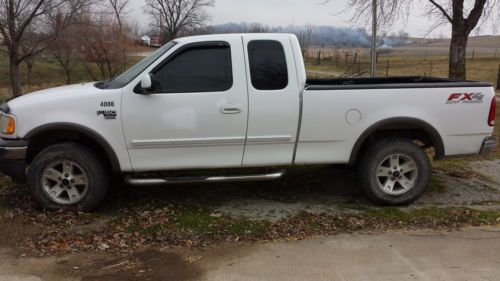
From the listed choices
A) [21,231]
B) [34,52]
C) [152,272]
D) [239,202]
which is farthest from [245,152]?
[34,52]

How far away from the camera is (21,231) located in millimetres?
4984

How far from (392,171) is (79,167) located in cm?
337

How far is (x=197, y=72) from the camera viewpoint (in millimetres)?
5398

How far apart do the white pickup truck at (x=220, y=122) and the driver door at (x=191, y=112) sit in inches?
0.4

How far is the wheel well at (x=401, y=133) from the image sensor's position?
18.2 feet

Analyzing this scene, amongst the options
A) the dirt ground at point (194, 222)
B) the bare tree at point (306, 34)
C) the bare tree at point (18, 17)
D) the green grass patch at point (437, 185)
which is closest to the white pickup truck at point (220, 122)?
the dirt ground at point (194, 222)

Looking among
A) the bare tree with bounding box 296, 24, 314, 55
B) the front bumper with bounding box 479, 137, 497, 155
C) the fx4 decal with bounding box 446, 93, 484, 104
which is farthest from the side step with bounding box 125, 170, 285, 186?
the bare tree with bounding box 296, 24, 314, 55

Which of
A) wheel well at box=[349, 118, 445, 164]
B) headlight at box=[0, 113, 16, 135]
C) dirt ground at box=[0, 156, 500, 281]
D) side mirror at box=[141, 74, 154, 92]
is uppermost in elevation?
side mirror at box=[141, 74, 154, 92]

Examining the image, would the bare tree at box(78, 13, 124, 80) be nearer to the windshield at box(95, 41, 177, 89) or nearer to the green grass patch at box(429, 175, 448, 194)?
the windshield at box(95, 41, 177, 89)

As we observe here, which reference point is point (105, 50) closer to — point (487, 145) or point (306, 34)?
point (306, 34)

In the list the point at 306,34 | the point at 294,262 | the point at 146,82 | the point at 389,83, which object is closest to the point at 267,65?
the point at 146,82

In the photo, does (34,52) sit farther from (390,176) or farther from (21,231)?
(390,176)

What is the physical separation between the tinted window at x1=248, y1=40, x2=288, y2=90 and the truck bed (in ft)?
1.07

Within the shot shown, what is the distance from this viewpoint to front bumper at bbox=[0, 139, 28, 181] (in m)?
5.22
